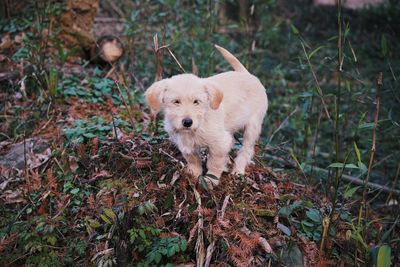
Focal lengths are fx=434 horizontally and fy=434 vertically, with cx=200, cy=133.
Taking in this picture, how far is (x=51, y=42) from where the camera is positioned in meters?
6.83

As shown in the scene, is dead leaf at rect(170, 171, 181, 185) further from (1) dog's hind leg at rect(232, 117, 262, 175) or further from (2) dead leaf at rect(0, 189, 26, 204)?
(2) dead leaf at rect(0, 189, 26, 204)

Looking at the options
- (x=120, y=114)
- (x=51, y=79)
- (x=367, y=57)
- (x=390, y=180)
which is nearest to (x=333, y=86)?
(x=367, y=57)

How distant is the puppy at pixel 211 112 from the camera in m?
3.60

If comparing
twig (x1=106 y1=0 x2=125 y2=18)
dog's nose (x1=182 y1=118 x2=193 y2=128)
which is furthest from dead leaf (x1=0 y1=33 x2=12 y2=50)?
dog's nose (x1=182 y1=118 x2=193 y2=128)

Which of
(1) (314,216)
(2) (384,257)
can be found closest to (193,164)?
(1) (314,216)

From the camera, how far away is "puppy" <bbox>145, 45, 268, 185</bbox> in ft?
11.8

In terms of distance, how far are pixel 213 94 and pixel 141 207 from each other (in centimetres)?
111

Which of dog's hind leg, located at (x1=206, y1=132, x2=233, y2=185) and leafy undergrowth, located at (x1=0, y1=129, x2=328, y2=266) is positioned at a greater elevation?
dog's hind leg, located at (x1=206, y1=132, x2=233, y2=185)

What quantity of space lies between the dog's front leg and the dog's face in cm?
46

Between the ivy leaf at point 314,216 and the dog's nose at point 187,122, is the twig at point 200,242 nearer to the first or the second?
the dog's nose at point 187,122

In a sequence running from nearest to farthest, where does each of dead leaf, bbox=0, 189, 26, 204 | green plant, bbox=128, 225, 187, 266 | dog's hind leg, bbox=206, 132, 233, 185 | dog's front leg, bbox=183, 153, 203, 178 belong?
green plant, bbox=128, 225, 187, 266 → dog's hind leg, bbox=206, 132, 233, 185 → dog's front leg, bbox=183, 153, 203, 178 → dead leaf, bbox=0, 189, 26, 204

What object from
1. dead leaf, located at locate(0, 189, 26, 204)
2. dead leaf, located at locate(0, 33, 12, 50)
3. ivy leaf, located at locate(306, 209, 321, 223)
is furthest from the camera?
dead leaf, located at locate(0, 33, 12, 50)

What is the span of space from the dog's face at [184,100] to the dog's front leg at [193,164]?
46 centimetres

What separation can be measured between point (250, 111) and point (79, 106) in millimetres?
2519
